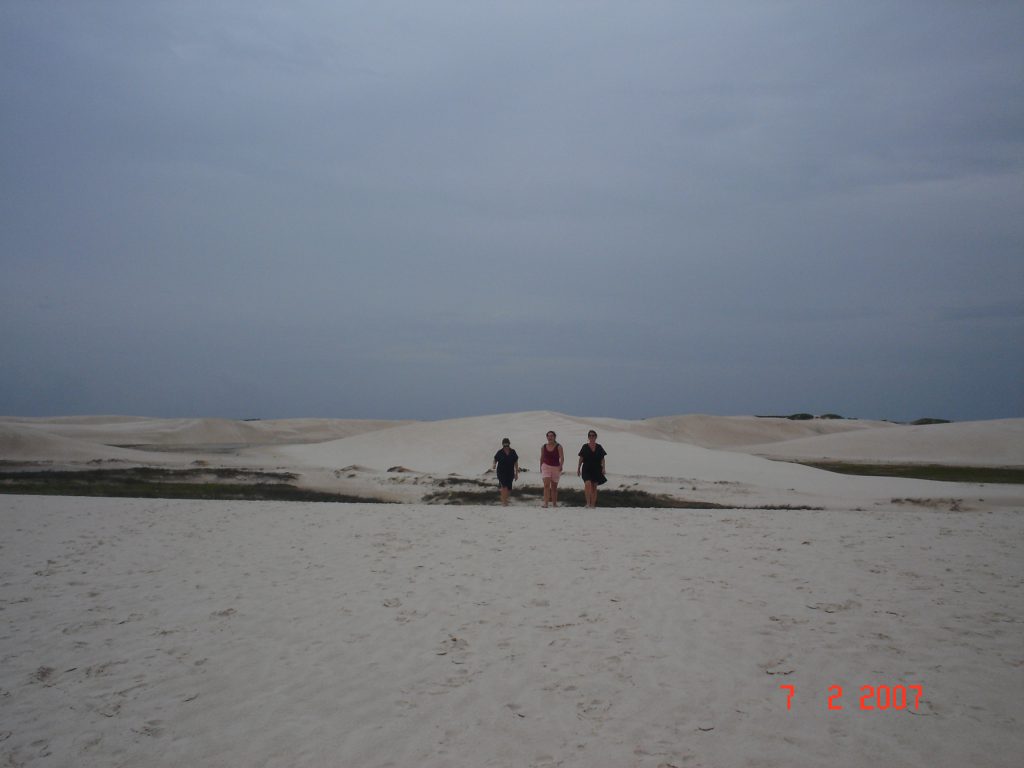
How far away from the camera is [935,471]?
105ft

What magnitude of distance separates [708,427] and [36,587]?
61627 mm

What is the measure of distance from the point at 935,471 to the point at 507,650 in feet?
107

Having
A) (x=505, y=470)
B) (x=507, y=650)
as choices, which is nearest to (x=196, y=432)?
(x=505, y=470)

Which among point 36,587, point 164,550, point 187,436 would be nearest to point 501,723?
point 36,587

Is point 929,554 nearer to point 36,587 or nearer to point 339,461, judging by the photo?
point 36,587

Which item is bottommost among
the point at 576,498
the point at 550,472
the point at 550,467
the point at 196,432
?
the point at 576,498

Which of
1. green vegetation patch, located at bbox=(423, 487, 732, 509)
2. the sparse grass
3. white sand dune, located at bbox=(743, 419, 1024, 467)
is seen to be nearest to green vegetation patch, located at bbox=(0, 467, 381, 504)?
green vegetation patch, located at bbox=(423, 487, 732, 509)

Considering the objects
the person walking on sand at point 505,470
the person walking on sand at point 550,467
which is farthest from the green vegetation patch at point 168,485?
the person walking on sand at point 550,467

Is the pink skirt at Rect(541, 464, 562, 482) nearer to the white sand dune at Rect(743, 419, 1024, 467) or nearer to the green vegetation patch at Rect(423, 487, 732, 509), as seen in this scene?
the green vegetation patch at Rect(423, 487, 732, 509)
